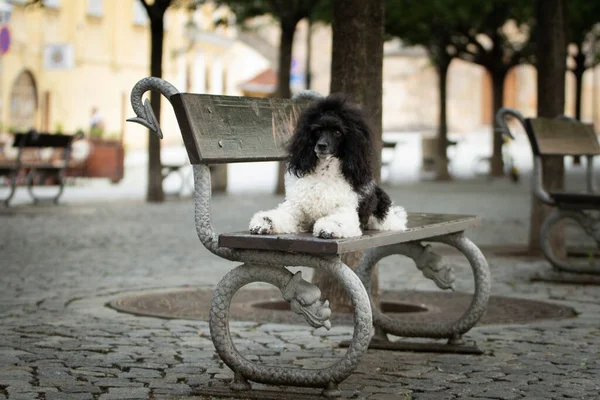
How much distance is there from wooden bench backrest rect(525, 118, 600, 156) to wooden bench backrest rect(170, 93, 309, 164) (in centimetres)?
426

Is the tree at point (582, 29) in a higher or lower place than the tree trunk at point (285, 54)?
higher

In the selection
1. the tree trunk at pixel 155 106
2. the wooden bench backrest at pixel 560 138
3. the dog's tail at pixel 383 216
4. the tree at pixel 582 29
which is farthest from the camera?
the tree at pixel 582 29

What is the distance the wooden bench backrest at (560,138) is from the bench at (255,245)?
171 inches

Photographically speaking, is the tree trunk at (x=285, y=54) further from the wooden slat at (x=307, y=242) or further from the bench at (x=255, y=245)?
the wooden slat at (x=307, y=242)

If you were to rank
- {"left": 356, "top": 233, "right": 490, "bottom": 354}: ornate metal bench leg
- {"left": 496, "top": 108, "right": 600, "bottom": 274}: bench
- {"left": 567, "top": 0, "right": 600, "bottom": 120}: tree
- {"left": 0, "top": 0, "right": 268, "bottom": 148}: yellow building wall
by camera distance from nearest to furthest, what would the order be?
{"left": 356, "top": 233, "right": 490, "bottom": 354}: ornate metal bench leg, {"left": 496, "top": 108, "right": 600, "bottom": 274}: bench, {"left": 567, "top": 0, "right": 600, "bottom": 120}: tree, {"left": 0, "top": 0, "right": 268, "bottom": 148}: yellow building wall

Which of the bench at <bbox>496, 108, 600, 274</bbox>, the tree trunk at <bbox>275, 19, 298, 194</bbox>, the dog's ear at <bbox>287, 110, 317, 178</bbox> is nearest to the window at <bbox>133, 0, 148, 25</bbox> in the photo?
the tree trunk at <bbox>275, 19, 298, 194</bbox>

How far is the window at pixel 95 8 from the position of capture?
1773 inches

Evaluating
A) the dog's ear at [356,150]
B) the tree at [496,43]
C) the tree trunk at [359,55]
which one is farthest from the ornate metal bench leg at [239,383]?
the tree at [496,43]

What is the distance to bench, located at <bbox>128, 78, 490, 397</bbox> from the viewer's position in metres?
5.20

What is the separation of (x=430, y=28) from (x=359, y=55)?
21560 millimetres

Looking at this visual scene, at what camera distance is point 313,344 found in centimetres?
686

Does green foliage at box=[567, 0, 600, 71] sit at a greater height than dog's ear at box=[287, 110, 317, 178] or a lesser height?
greater

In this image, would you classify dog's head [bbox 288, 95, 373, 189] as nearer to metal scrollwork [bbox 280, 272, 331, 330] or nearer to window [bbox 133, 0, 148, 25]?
metal scrollwork [bbox 280, 272, 331, 330]

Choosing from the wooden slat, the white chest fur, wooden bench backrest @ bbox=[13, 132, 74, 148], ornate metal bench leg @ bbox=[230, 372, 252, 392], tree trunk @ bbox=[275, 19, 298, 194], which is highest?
tree trunk @ bbox=[275, 19, 298, 194]
